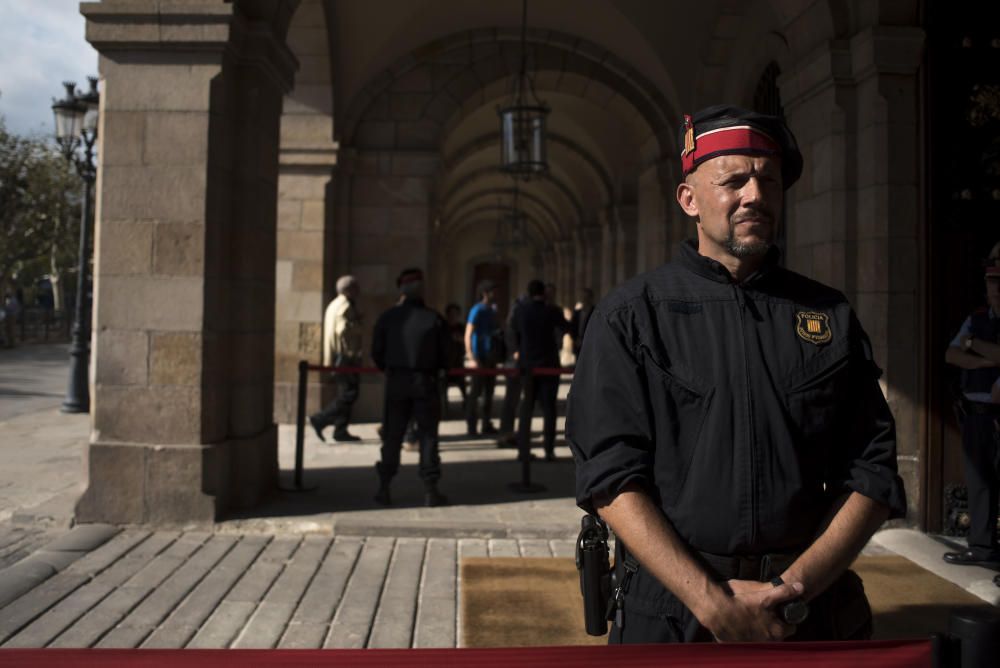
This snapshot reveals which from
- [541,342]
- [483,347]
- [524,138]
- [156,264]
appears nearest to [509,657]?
[156,264]

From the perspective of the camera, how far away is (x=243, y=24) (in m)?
6.08

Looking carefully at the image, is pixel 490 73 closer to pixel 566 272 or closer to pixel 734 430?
pixel 734 430

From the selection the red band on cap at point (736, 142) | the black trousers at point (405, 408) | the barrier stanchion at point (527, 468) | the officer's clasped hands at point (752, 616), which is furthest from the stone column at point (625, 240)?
the officer's clasped hands at point (752, 616)

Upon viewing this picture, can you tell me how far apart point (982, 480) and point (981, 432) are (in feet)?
0.88

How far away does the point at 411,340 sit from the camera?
21.5ft

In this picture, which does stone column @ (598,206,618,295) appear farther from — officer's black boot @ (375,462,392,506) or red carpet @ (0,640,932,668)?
red carpet @ (0,640,932,668)

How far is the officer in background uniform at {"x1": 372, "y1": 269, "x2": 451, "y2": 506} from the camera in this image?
21.2ft

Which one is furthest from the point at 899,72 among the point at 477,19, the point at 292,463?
the point at 477,19

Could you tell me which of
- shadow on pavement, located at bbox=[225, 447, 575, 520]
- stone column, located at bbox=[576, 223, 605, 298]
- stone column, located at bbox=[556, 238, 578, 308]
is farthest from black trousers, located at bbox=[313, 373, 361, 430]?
stone column, located at bbox=[556, 238, 578, 308]

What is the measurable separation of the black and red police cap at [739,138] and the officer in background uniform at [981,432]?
364cm

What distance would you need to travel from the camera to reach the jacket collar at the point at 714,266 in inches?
76.3

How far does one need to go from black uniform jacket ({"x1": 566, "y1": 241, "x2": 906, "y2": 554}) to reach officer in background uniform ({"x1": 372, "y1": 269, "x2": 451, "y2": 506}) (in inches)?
182

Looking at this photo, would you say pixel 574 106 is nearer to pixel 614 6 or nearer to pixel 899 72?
pixel 614 6

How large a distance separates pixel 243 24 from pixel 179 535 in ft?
11.0
